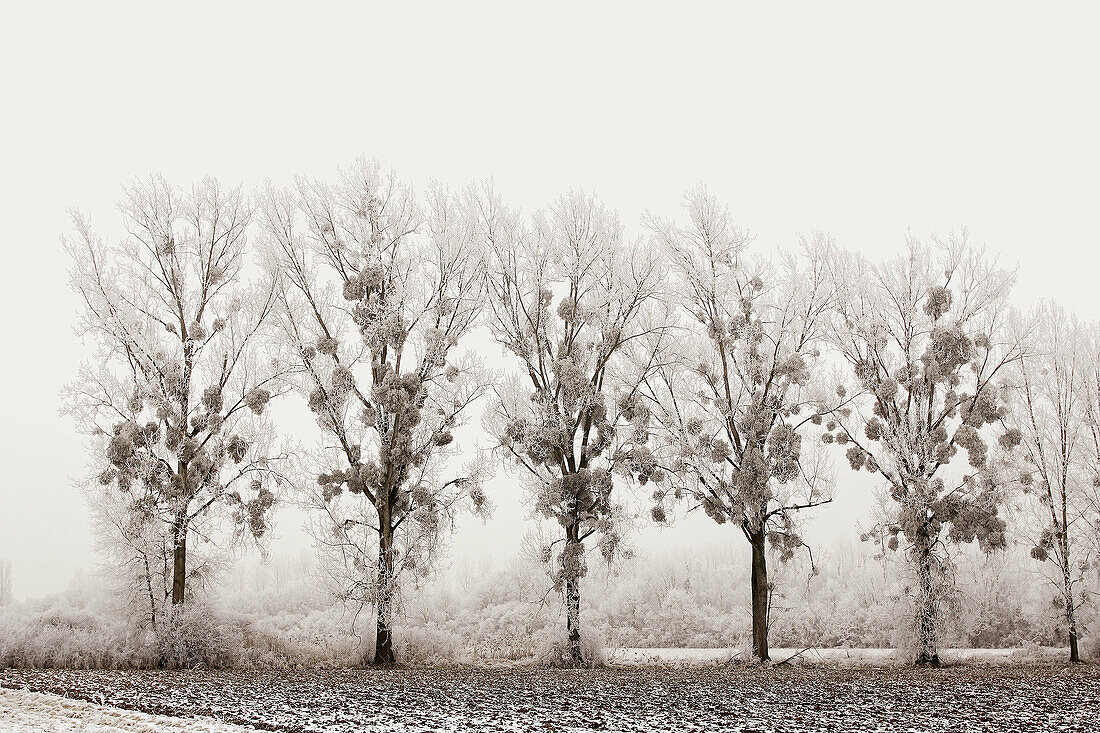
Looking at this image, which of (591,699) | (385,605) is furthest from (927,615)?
(385,605)

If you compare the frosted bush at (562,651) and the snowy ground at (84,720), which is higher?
the snowy ground at (84,720)

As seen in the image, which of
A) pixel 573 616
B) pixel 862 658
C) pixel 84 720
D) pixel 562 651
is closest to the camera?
pixel 84 720

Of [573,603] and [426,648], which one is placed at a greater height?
[573,603]

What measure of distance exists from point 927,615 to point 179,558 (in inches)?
775

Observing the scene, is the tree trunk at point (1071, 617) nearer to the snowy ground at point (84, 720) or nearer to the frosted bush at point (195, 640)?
the frosted bush at point (195, 640)

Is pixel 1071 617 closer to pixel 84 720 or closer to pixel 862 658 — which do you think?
pixel 862 658

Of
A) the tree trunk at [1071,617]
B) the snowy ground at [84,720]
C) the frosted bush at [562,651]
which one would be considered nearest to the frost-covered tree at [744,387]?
the frosted bush at [562,651]

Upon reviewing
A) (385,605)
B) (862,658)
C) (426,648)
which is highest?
(385,605)

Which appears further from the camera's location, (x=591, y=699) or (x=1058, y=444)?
(x=1058, y=444)

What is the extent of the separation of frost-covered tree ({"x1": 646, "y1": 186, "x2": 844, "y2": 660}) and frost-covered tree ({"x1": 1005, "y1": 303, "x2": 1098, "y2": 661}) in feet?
23.0

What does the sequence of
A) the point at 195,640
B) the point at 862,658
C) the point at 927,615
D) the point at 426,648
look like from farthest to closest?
the point at 862,658 < the point at 927,615 < the point at 426,648 < the point at 195,640

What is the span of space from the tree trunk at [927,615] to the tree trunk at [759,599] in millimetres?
4518

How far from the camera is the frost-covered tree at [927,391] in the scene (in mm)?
22312

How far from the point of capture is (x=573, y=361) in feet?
70.5
